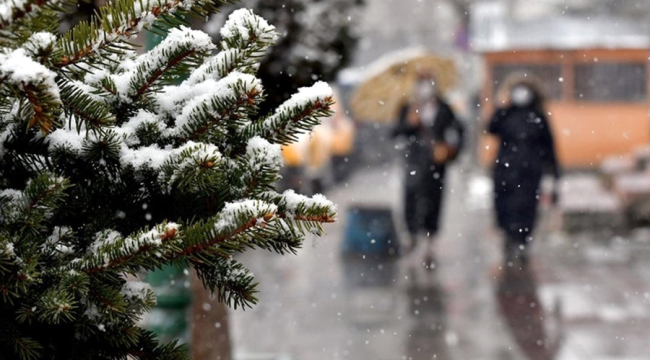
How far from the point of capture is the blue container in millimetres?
10203

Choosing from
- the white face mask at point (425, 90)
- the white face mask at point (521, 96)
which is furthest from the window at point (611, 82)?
the white face mask at point (521, 96)

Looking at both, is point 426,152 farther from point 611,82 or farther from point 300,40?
point 611,82

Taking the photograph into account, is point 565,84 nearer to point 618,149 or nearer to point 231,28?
point 618,149

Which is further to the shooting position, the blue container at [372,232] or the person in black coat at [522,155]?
the blue container at [372,232]

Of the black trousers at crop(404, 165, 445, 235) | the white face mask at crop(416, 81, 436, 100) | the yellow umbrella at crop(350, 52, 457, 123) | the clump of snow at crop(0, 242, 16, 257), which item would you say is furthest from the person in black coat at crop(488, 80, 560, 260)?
the clump of snow at crop(0, 242, 16, 257)

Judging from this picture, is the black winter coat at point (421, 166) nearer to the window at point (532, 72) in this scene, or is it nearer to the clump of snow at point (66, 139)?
the window at point (532, 72)

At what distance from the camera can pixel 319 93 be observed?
5.64 feet

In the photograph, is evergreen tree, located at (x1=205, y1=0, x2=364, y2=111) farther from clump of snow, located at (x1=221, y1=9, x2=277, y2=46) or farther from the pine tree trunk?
clump of snow, located at (x1=221, y1=9, x2=277, y2=46)

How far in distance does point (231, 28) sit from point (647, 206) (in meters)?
10.7

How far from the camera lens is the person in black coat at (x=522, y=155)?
9406mm

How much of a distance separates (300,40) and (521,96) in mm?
5108

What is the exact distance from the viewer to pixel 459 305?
26.1ft

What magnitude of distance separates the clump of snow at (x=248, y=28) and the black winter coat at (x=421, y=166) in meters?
8.38

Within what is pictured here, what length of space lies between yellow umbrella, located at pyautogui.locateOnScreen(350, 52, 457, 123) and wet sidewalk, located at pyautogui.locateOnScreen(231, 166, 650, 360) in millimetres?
1838
